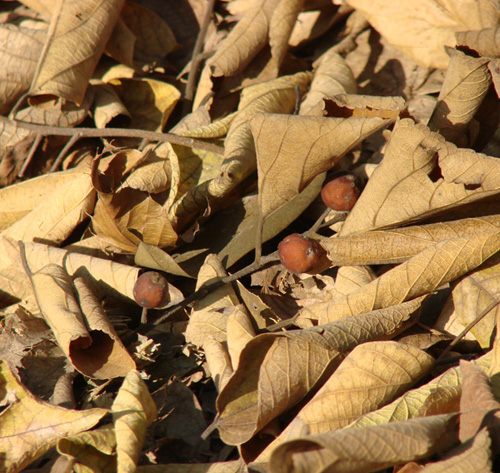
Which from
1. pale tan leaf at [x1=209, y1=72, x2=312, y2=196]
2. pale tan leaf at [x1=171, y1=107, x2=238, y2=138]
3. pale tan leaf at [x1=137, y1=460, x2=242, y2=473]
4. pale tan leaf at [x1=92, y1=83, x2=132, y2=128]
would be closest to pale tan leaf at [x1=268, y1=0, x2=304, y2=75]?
pale tan leaf at [x1=209, y1=72, x2=312, y2=196]

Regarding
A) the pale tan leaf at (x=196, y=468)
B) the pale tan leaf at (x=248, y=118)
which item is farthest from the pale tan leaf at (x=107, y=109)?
the pale tan leaf at (x=196, y=468)

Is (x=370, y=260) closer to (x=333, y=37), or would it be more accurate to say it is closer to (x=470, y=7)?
(x=470, y=7)

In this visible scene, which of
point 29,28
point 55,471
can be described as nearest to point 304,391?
point 55,471

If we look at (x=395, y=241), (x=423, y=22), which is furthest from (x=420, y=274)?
(x=423, y=22)

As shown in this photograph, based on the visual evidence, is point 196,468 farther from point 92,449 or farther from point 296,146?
point 296,146

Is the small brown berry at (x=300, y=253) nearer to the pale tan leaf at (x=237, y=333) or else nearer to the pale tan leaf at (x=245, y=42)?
the pale tan leaf at (x=237, y=333)

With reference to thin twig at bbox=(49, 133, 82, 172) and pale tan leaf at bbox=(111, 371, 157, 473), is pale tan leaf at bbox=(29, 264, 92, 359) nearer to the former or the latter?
pale tan leaf at bbox=(111, 371, 157, 473)
